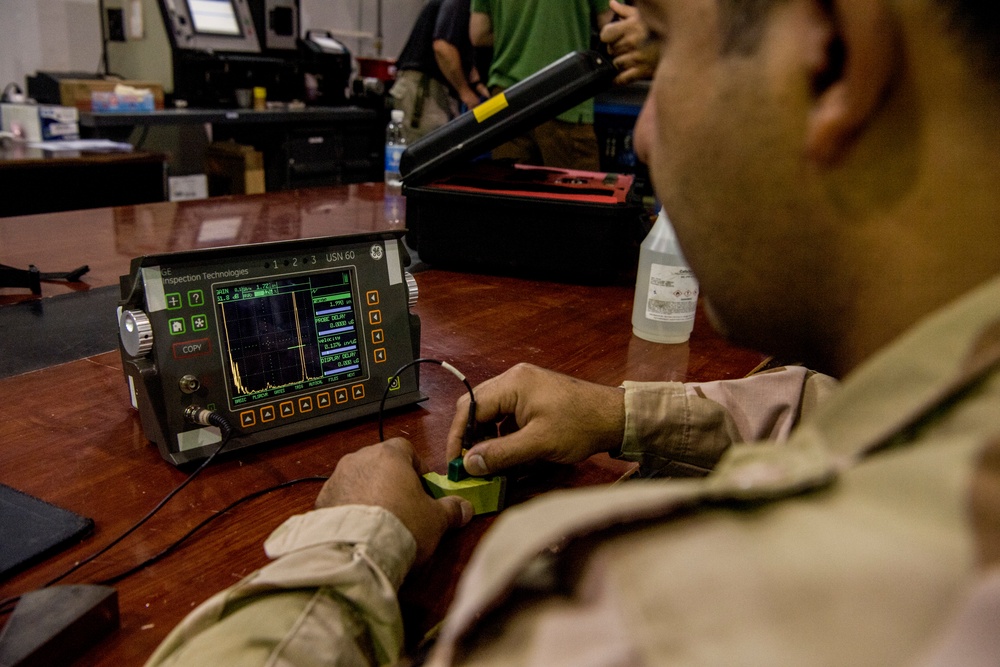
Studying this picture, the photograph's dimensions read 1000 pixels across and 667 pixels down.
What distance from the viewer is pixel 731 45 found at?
400 millimetres

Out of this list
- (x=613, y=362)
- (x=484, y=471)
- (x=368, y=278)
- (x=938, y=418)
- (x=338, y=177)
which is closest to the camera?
(x=938, y=418)

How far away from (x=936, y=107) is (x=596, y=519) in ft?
0.77

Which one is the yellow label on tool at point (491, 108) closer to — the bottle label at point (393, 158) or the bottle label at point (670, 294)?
the bottle label at point (670, 294)

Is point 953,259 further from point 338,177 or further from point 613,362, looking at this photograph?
point 338,177

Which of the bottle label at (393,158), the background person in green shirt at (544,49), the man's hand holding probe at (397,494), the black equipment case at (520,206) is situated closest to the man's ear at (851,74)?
the man's hand holding probe at (397,494)

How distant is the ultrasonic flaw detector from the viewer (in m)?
0.72

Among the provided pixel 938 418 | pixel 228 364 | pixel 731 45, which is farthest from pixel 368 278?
pixel 938 418

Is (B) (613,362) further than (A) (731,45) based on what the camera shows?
Yes

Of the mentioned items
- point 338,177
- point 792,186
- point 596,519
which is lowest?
point 338,177

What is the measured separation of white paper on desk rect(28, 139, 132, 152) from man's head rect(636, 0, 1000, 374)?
281 cm

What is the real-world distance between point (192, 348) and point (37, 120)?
2.65 meters

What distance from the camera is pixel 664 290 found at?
1167 millimetres

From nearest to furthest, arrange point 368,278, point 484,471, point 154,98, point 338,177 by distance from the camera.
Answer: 1. point 484,471
2. point 368,278
3. point 154,98
4. point 338,177

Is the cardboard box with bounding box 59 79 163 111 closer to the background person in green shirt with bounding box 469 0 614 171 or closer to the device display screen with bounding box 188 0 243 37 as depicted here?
the device display screen with bounding box 188 0 243 37
